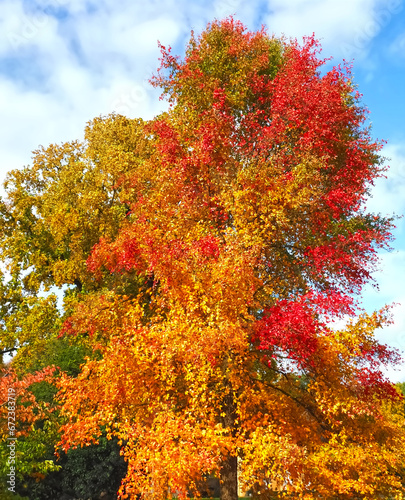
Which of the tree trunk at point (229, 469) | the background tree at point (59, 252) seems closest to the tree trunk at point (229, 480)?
the tree trunk at point (229, 469)

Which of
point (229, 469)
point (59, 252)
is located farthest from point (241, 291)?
point (59, 252)

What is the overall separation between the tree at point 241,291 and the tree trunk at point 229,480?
0.04 m

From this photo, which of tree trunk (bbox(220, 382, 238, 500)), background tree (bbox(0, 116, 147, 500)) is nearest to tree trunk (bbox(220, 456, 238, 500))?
tree trunk (bbox(220, 382, 238, 500))

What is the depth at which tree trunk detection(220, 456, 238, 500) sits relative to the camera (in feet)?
39.5

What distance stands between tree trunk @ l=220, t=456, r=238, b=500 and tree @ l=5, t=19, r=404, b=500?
42mm

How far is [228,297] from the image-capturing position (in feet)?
37.7

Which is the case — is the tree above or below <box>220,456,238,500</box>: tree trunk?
above

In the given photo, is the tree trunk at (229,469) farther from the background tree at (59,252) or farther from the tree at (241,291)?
the background tree at (59,252)

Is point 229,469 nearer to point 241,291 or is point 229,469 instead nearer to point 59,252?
point 241,291

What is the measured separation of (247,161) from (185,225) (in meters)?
2.90

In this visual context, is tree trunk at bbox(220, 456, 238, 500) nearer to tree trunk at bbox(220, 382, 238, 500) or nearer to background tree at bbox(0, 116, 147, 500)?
tree trunk at bbox(220, 382, 238, 500)

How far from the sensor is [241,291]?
11.5m

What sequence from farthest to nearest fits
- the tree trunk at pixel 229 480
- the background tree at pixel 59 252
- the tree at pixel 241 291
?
the background tree at pixel 59 252 < the tree trunk at pixel 229 480 < the tree at pixel 241 291

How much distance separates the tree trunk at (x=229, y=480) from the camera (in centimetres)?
1205
